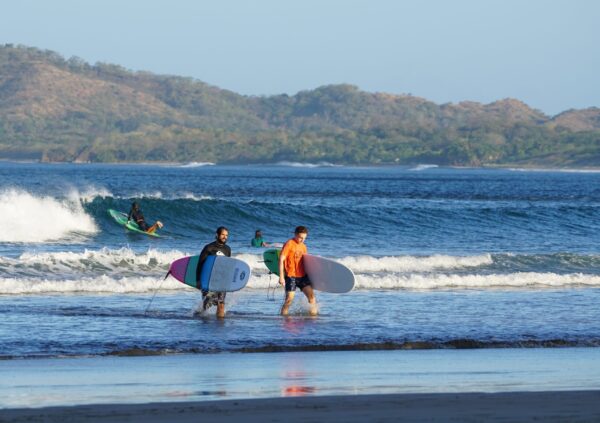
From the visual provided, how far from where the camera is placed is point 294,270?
16.3 meters

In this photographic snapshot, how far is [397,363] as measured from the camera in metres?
12.2

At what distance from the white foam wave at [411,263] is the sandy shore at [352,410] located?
46.2 ft

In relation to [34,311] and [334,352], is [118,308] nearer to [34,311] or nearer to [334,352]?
[34,311]

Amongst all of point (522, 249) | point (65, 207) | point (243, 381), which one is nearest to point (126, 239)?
point (65, 207)

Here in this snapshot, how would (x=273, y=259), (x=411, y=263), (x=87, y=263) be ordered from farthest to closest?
1. (x=411, y=263)
2. (x=87, y=263)
3. (x=273, y=259)

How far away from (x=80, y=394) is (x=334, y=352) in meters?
3.92

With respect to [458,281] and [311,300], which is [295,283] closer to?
[311,300]

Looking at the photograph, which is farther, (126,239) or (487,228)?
(487,228)

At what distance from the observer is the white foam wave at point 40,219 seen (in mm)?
31547

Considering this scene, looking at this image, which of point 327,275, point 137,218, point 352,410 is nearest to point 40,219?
point 137,218

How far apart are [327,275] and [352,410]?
26.7ft

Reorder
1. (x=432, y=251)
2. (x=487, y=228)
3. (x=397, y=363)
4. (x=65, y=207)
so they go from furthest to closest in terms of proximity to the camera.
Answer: (x=487, y=228), (x=65, y=207), (x=432, y=251), (x=397, y=363)

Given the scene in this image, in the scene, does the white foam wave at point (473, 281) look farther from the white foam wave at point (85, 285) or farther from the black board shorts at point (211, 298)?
the black board shorts at point (211, 298)

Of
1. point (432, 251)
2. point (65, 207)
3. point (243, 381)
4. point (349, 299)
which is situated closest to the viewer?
point (243, 381)
